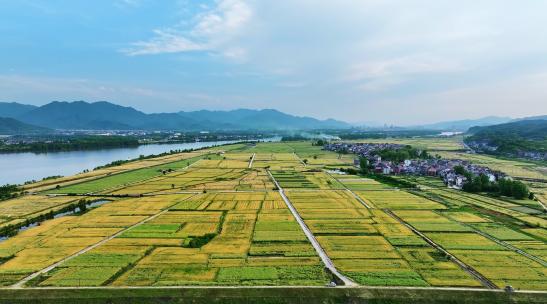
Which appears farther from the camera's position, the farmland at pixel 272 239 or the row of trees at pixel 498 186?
the row of trees at pixel 498 186

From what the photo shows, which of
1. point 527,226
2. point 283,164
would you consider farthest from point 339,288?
point 283,164

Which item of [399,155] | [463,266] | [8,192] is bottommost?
[463,266]

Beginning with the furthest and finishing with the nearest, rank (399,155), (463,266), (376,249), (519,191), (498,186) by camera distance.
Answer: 1. (399,155)
2. (498,186)
3. (519,191)
4. (376,249)
5. (463,266)

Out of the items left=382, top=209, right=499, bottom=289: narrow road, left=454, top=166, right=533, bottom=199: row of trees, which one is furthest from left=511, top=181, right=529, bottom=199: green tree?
left=382, top=209, right=499, bottom=289: narrow road

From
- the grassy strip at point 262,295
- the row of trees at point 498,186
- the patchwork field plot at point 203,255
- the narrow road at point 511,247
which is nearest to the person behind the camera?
the grassy strip at point 262,295

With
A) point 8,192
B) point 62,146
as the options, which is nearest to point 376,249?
point 8,192

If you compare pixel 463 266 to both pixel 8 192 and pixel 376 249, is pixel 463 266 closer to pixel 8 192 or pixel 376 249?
pixel 376 249

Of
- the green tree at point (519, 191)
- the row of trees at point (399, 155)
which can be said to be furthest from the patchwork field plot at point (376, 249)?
the row of trees at point (399, 155)

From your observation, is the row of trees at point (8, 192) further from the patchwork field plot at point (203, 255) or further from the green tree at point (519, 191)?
the green tree at point (519, 191)

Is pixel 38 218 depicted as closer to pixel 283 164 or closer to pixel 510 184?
pixel 283 164
